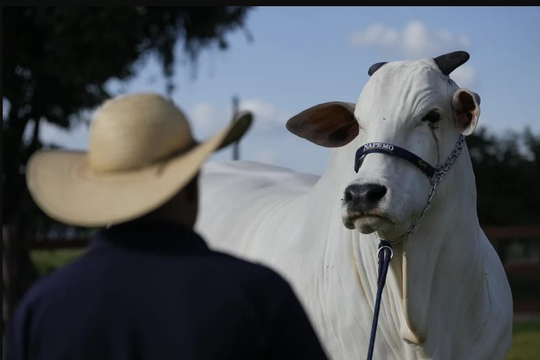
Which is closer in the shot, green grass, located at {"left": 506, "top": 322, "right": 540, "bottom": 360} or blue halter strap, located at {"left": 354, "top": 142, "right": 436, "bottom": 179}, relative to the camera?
blue halter strap, located at {"left": 354, "top": 142, "right": 436, "bottom": 179}

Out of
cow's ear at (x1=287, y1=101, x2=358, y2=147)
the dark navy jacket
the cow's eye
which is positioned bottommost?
the dark navy jacket

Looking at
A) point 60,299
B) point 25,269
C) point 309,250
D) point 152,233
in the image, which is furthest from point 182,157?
point 25,269

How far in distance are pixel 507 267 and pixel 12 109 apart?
995cm

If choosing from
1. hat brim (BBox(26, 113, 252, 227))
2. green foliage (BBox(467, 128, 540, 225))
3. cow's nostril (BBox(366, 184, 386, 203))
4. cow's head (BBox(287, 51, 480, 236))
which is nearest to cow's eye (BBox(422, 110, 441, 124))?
cow's head (BBox(287, 51, 480, 236))

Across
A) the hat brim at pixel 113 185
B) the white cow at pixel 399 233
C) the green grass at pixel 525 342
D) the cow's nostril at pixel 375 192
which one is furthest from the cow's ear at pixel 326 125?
the green grass at pixel 525 342

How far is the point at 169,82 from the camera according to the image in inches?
786

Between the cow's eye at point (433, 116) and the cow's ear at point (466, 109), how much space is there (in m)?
0.10

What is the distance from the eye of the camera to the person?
2.27 m

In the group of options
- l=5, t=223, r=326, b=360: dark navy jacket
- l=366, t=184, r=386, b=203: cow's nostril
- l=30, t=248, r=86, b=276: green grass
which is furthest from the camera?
l=30, t=248, r=86, b=276: green grass

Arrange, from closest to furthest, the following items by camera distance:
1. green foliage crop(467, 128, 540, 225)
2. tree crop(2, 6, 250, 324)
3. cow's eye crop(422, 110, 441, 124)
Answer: cow's eye crop(422, 110, 441, 124) < tree crop(2, 6, 250, 324) < green foliage crop(467, 128, 540, 225)

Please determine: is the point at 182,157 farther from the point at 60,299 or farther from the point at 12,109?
the point at 12,109

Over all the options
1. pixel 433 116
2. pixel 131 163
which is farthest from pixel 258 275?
pixel 433 116

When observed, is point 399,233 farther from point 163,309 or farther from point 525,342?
point 525,342

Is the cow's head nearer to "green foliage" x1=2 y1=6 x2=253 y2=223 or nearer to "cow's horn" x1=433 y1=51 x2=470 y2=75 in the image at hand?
"cow's horn" x1=433 y1=51 x2=470 y2=75
